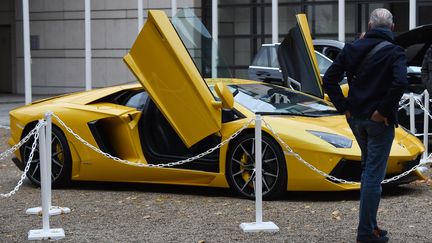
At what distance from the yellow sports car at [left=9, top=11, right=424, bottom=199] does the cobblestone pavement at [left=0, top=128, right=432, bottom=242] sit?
0.21 metres

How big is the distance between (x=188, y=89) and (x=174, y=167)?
3.03 feet

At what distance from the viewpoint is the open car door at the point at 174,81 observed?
26.8 ft

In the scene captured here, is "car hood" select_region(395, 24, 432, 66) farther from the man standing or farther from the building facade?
the building facade

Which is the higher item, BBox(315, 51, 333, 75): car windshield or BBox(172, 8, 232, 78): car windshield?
BBox(172, 8, 232, 78): car windshield

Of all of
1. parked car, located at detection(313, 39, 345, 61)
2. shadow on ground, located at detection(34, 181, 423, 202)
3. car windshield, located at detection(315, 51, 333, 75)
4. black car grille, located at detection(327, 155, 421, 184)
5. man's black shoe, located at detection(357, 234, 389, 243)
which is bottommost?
shadow on ground, located at detection(34, 181, 423, 202)

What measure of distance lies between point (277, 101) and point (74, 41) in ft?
63.7

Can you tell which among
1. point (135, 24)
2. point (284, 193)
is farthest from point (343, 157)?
point (135, 24)

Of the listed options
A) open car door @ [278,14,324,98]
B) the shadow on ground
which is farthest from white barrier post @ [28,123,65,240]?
open car door @ [278,14,324,98]

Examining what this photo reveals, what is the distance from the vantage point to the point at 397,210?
7.51 meters

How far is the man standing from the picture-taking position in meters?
5.96

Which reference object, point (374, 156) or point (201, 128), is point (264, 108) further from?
point (374, 156)

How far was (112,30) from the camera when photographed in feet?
87.0

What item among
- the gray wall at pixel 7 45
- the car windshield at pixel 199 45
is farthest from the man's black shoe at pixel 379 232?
the gray wall at pixel 7 45

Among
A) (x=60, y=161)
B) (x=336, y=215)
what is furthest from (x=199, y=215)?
(x=60, y=161)
